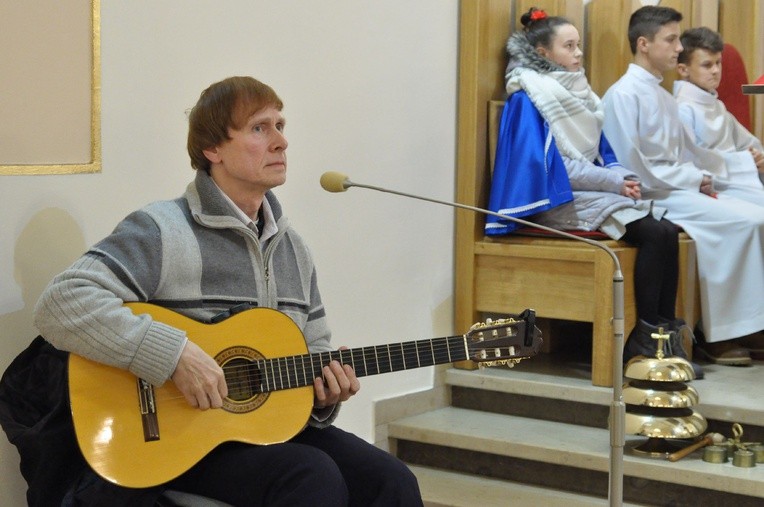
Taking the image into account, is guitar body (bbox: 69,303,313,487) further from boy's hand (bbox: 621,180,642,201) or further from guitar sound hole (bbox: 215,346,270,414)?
boy's hand (bbox: 621,180,642,201)

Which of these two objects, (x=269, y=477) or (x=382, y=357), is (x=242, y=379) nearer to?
(x=269, y=477)

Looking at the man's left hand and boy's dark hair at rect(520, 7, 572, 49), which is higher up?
boy's dark hair at rect(520, 7, 572, 49)

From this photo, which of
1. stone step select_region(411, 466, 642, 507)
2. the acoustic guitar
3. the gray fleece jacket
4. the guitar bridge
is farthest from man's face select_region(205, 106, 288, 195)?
stone step select_region(411, 466, 642, 507)

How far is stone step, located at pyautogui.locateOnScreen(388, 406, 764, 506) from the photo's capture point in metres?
3.79

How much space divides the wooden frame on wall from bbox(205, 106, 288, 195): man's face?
51 cm

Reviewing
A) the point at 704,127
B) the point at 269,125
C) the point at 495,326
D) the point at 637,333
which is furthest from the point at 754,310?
the point at 269,125

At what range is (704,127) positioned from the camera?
5586 mm

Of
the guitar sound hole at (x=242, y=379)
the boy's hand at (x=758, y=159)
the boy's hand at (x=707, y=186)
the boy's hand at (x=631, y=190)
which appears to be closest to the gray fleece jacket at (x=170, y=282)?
the guitar sound hole at (x=242, y=379)

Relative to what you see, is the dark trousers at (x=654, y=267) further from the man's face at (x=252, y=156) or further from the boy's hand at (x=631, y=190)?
the man's face at (x=252, y=156)

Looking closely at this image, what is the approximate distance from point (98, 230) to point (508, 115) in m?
2.16

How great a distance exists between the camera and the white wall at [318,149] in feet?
10.1

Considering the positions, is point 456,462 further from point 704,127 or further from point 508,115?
point 704,127

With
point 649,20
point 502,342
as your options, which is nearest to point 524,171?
point 649,20

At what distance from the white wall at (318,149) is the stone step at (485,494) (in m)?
0.38
